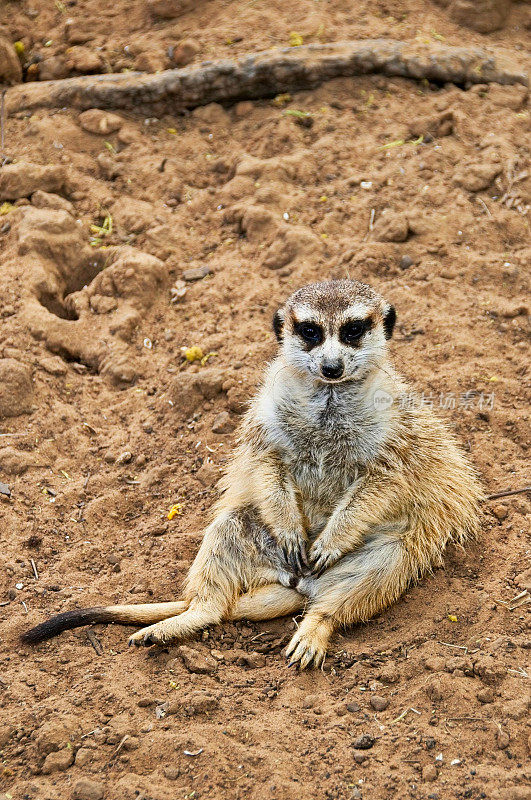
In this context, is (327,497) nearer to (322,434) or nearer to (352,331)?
(322,434)

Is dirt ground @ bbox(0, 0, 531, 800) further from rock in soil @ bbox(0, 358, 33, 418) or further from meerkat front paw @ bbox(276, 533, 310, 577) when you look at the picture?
meerkat front paw @ bbox(276, 533, 310, 577)

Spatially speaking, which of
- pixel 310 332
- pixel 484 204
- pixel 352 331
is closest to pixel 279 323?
pixel 310 332

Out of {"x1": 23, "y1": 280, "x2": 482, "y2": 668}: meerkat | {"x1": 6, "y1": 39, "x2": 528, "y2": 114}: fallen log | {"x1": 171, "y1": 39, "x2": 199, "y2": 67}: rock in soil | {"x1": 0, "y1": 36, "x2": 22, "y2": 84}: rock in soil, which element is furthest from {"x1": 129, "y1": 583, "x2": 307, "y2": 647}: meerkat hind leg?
{"x1": 0, "y1": 36, "x2": 22, "y2": 84}: rock in soil

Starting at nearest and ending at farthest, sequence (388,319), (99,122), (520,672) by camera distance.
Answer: (520,672)
(388,319)
(99,122)

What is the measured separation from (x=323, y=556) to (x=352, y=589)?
16 cm

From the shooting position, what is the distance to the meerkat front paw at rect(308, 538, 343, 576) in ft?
10.4

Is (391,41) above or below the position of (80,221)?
above

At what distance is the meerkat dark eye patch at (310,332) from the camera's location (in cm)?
320

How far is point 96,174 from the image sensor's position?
Answer: 206 inches

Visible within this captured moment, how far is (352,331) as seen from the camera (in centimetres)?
321

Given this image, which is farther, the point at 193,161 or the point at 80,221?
the point at 193,161

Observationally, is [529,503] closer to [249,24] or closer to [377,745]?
[377,745]

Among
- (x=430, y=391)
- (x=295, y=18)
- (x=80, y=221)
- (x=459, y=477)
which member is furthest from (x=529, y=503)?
(x=295, y=18)

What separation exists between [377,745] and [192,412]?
1972mm
